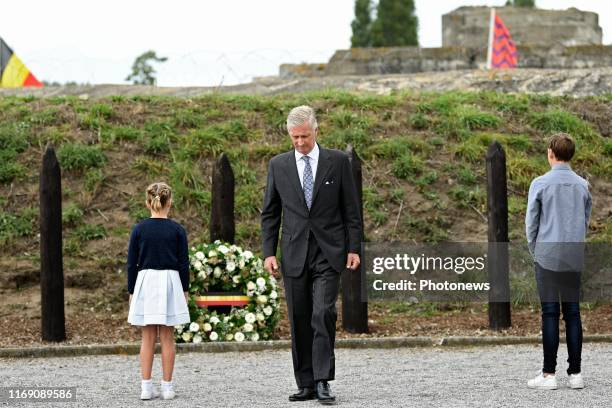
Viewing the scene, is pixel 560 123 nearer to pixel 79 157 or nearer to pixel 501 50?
pixel 501 50

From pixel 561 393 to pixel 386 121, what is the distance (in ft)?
34.7

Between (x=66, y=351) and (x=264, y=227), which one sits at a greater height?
(x=264, y=227)

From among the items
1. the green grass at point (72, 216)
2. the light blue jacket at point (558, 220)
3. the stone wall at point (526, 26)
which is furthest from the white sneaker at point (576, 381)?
the stone wall at point (526, 26)

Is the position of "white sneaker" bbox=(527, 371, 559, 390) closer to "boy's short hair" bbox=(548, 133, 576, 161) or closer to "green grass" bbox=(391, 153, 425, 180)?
"boy's short hair" bbox=(548, 133, 576, 161)

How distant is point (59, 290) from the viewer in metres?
12.6

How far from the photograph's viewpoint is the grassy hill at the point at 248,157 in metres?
15.8

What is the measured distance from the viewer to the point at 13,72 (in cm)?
2494

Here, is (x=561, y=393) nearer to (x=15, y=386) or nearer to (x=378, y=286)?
(x=15, y=386)

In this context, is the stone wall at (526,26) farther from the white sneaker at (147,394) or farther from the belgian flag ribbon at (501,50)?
the white sneaker at (147,394)

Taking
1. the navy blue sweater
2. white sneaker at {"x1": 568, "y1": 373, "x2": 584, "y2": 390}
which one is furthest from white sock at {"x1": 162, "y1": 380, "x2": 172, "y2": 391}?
white sneaker at {"x1": 568, "y1": 373, "x2": 584, "y2": 390}

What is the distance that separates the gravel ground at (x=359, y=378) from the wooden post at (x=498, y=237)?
1.02 meters

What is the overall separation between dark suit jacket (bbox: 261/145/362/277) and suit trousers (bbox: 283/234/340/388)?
72 mm

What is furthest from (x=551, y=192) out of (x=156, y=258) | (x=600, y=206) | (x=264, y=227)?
(x=600, y=206)

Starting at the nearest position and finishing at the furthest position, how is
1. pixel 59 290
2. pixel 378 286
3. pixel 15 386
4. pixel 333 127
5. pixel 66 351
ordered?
pixel 15 386, pixel 66 351, pixel 59 290, pixel 378 286, pixel 333 127
